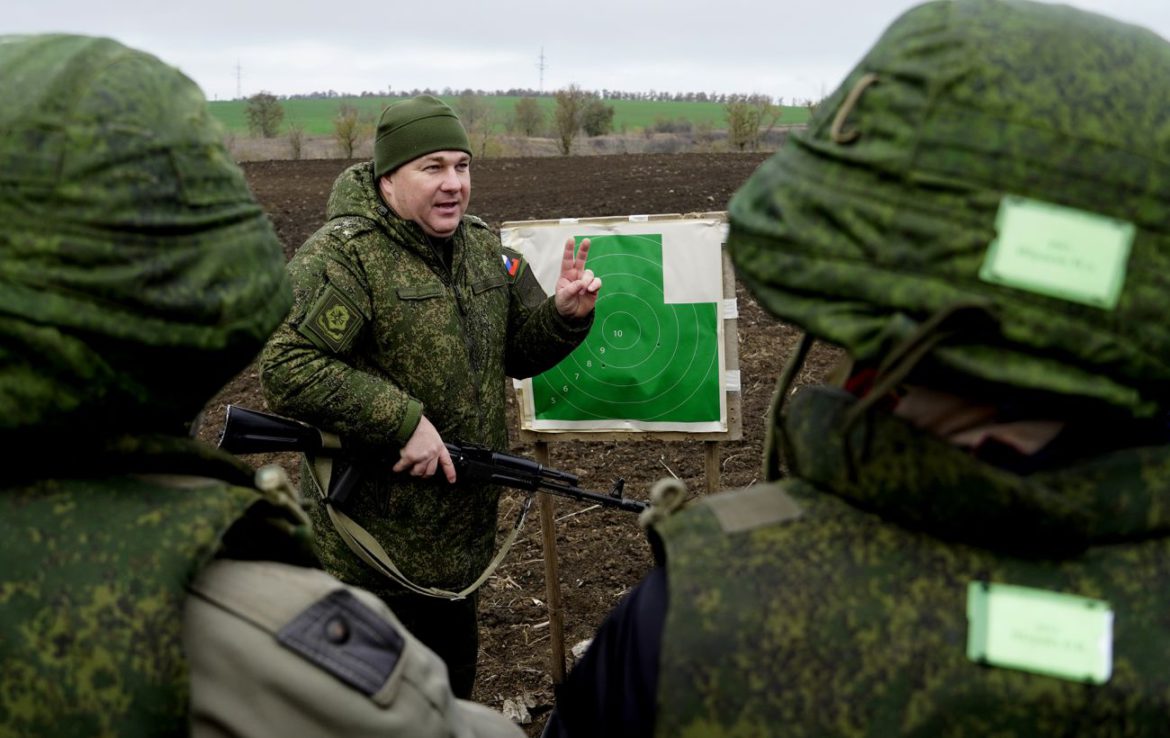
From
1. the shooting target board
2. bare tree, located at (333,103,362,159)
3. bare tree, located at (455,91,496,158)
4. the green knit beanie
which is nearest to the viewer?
the green knit beanie

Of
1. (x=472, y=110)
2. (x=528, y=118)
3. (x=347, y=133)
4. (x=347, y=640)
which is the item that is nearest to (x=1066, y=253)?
(x=347, y=640)

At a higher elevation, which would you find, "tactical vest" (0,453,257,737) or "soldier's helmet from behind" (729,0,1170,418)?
"soldier's helmet from behind" (729,0,1170,418)

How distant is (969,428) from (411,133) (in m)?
2.39

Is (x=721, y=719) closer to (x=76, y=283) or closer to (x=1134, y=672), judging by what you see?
(x=1134, y=672)

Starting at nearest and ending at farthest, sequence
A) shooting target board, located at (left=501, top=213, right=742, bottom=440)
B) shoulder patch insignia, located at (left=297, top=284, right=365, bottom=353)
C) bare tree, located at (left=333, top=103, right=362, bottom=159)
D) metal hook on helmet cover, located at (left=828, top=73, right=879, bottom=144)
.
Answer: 1. metal hook on helmet cover, located at (left=828, top=73, right=879, bottom=144)
2. shoulder patch insignia, located at (left=297, top=284, right=365, bottom=353)
3. shooting target board, located at (left=501, top=213, right=742, bottom=440)
4. bare tree, located at (left=333, top=103, right=362, bottom=159)

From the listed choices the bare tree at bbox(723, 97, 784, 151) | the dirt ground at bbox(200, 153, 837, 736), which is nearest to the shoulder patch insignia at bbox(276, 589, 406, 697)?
the dirt ground at bbox(200, 153, 837, 736)

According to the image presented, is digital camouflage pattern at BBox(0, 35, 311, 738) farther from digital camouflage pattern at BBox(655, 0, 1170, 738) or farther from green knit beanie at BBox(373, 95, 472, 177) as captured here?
green knit beanie at BBox(373, 95, 472, 177)

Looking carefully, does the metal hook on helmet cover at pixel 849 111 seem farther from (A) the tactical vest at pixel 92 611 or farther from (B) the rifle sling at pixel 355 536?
(B) the rifle sling at pixel 355 536

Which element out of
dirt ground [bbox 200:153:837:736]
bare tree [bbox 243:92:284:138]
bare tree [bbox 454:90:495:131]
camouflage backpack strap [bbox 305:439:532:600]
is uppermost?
bare tree [bbox 454:90:495:131]

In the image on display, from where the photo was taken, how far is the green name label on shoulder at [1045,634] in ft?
3.57

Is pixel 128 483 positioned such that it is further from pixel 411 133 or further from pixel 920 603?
pixel 411 133

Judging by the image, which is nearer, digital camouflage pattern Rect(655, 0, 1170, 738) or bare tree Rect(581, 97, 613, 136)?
digital camouflage pattern Rect(655, 0, 1170, 738)

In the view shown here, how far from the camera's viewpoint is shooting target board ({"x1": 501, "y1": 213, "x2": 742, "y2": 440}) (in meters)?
4.05

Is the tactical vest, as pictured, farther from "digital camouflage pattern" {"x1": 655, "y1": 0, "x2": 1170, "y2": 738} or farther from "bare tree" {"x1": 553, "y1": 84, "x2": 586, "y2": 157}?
"bare tree" {"x1": 553, "y1": 84, "x2": 586, "y2": 157}
